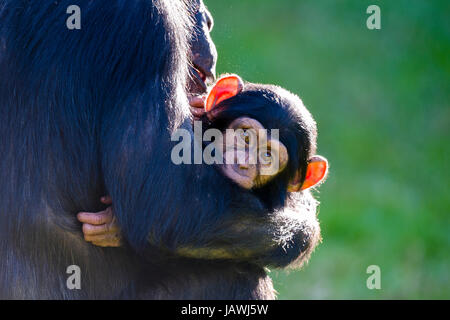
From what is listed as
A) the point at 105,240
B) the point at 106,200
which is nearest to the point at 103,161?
the point at 106,200

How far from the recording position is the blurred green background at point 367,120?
8867 mm

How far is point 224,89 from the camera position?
4102 millimetres

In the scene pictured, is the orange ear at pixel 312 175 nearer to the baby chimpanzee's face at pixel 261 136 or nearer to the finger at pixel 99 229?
the baby chimpanzee's face at pixel 261 136

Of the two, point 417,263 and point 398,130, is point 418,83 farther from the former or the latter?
point 417,263

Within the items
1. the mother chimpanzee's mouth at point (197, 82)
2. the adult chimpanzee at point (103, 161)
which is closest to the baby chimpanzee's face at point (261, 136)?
the adult chimpanzee at point (103, 161)

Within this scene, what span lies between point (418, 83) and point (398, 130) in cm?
109

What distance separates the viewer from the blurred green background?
8.87 m

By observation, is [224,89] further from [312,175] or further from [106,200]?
[106,200]

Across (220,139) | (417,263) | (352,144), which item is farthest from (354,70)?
(220,139)

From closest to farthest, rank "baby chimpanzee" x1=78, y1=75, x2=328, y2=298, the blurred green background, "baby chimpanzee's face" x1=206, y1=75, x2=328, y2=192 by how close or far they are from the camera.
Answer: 1. "baby chimpanzee" x1=78, y1=75, x2=328, y2=298
2. "baby chimpanzee's face" x1=206, y1=75, x2=328, y2=192
3. the blurred green background

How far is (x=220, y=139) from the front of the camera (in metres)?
3.97

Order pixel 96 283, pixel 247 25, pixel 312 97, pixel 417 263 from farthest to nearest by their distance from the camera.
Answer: pixel 247 25 → pixel 312 97 → pixel 417 263 → pixel 96 283

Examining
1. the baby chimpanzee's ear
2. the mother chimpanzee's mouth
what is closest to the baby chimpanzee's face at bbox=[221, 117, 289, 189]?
the baby chimpanzee's ear

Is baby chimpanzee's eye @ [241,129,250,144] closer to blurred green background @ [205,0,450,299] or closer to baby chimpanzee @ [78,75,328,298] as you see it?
baby chimpanzee @ [78,75,328,298]
